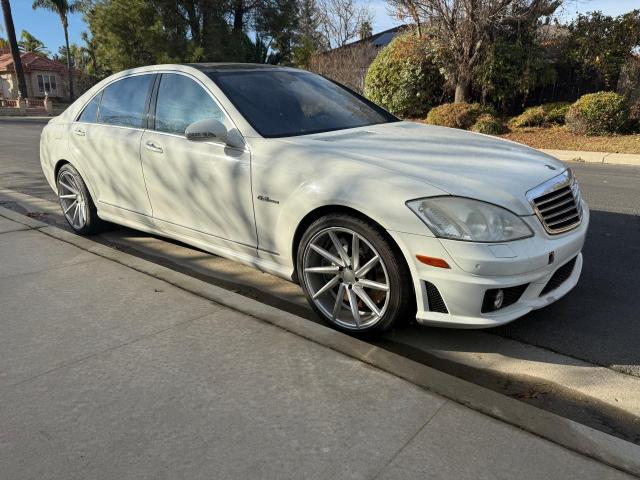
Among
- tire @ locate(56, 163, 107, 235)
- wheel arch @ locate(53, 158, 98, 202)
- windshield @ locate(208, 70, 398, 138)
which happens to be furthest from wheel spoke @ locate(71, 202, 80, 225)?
windshield @ locate(208, 70, 398, 138)

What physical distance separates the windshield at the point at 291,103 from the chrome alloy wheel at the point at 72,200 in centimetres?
215

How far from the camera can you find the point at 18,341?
126 inches

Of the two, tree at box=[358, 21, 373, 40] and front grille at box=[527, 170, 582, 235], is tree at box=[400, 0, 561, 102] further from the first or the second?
tree at box=[358, 21, 373, 40]

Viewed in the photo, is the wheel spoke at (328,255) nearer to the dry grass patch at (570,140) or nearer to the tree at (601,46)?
the dry grass patch at (570,140)

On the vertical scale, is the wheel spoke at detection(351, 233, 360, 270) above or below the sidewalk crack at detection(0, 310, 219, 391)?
above

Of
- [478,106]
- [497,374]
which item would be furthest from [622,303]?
[478,106]

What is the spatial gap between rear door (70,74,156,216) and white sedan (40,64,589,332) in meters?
0.02

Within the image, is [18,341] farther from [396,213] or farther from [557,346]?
[557,346]

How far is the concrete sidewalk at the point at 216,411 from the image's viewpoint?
2.15 m

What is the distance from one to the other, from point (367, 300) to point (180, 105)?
7.19 feet

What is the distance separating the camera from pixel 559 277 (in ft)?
10.6

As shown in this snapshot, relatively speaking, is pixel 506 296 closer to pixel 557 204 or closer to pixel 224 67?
pixel 557 204

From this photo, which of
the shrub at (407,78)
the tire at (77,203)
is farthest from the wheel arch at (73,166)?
the shrub at (407,78)

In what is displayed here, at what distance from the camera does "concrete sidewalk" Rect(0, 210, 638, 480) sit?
2148 millimetres
